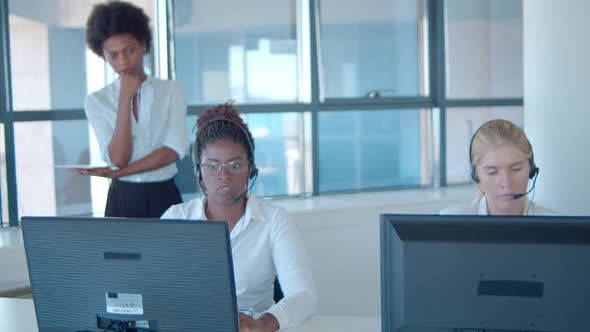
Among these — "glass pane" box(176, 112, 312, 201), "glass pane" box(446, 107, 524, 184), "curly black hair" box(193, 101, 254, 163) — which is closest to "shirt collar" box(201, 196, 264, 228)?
"curly black hair" box(193, 101, 254, 163)

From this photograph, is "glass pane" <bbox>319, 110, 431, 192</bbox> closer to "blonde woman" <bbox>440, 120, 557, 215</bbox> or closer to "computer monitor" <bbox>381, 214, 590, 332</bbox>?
"blonde woman" <bbox>440, 120, 557, 215</bbox>

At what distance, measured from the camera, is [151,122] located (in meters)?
2.93

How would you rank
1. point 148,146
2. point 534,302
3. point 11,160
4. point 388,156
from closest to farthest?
point 534,302
point 148,146
point 11,160
point 388,156

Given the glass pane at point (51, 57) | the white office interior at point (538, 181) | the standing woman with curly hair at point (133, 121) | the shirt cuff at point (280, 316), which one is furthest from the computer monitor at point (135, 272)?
the glass pane at point (51, 57)

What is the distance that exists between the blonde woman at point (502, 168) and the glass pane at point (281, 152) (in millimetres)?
2003

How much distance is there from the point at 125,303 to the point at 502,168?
1312 mm

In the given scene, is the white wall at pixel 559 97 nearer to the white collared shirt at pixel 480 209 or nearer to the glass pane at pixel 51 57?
the white collared shirt at pixel 480 209

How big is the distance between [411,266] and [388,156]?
3.12 meters

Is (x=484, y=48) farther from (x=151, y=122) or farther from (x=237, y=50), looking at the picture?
(x=151, y=122)

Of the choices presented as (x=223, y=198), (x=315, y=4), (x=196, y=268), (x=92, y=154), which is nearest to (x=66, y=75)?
(x=92, y=154)

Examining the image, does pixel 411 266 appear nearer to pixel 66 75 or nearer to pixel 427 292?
pixel 427 292

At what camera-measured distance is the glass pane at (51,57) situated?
3.48m

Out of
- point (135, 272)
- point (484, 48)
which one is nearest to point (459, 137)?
point (484, 48)

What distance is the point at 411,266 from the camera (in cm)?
136
